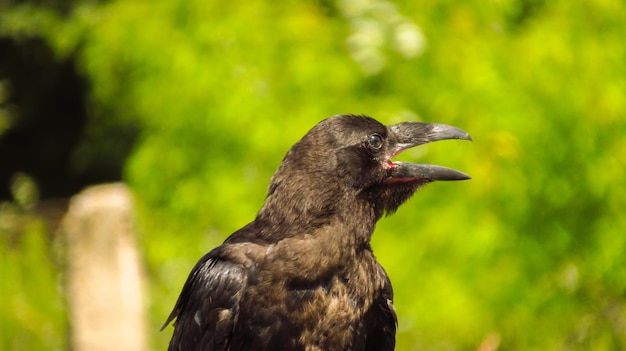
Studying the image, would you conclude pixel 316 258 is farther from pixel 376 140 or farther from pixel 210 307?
pixel 376 140

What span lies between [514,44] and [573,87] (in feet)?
1.59

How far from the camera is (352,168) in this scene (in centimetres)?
383

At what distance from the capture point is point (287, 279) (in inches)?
145

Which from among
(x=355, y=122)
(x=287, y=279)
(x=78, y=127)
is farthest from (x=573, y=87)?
(x=78, y=127)

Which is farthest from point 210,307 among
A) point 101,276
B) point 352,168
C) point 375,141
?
point 101,276

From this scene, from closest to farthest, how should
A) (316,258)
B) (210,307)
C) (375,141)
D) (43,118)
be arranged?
(316,258), (210,307), (375,141), (43,118)

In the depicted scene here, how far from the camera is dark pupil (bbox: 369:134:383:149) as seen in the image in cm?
393

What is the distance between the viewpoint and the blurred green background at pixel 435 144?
6.45m

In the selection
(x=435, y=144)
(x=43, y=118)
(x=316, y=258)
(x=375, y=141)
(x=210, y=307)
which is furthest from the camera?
(x=43, y=118)

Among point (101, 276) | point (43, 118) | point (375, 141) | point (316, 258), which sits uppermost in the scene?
point (43, 118)

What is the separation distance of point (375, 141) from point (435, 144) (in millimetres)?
2502

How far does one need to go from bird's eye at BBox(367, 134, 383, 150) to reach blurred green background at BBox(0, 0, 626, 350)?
2.38 metres

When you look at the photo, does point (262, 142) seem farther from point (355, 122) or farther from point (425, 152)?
point (355, 122)

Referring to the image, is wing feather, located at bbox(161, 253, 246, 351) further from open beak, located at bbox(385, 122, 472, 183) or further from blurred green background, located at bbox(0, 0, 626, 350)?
blurred green background, located at bbox(0, 0, 626, 350)
